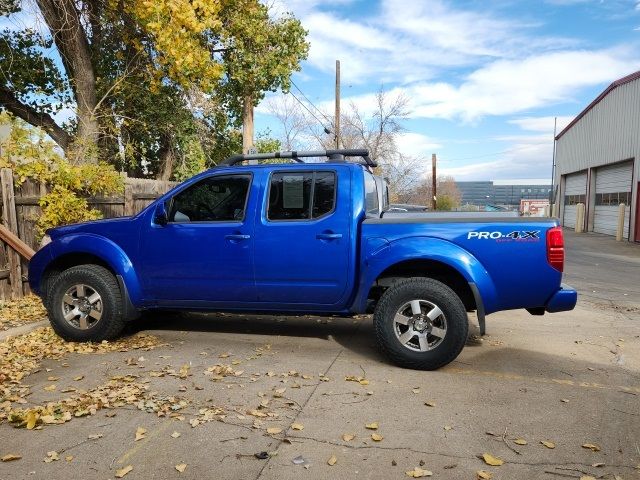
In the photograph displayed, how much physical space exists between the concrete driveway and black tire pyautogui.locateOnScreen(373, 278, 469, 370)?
0.48 feet

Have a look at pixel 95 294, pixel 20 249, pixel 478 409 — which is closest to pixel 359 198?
pixel 478 409

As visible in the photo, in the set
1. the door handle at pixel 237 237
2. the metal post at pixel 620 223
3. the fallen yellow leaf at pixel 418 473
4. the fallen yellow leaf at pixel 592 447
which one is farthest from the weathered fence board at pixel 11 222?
the metal post at pixel 620 223

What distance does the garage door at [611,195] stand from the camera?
2273 cm

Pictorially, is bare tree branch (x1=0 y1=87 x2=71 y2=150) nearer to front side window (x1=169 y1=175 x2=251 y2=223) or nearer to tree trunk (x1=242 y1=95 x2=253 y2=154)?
tree trunk (x1=242 y1=95 x2=253 y2=154)

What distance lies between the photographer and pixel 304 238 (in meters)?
5.10

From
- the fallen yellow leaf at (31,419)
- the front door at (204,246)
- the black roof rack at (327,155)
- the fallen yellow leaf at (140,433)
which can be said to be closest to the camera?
the fallen yellow leaf at (140,433)

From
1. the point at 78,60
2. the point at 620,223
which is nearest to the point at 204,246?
the point at 78,60

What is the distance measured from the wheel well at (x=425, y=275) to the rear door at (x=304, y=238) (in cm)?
38

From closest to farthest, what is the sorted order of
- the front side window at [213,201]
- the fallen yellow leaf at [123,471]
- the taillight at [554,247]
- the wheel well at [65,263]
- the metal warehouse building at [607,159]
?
the fallen yellow leaf at [123,471] → the taillight at [554,247] → the front side window at [213,201] → the wheel well at [65,263] → the metal warehouse building at [607,159]

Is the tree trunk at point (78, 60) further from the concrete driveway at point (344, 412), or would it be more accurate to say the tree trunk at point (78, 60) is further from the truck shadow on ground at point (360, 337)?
the concrete driveway at point (344, 412)

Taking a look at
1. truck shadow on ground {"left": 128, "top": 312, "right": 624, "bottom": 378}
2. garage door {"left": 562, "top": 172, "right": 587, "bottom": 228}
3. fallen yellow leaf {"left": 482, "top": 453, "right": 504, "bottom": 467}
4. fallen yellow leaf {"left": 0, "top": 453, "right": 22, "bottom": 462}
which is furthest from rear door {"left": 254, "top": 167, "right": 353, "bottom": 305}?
garage door {"left": 562, "top": 172, "right": 587, "bottom": 228}

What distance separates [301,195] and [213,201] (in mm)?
982

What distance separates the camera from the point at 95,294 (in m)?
5.58

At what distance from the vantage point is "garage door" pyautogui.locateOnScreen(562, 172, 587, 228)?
29922 mm
